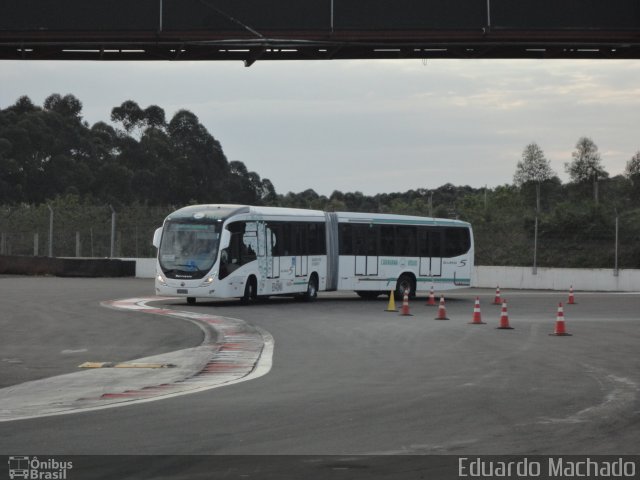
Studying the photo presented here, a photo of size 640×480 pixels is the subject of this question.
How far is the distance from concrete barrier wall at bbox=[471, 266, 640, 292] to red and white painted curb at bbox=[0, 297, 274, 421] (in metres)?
26.8

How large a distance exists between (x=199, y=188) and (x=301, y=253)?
73011 mm

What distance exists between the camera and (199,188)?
107m

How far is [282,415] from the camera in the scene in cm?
1080

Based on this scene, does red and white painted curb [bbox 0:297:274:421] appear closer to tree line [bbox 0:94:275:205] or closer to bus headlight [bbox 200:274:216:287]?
bus headlight [bbox 200:274:216:287]

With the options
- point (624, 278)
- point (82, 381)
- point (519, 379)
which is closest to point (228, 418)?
point (82, 381)

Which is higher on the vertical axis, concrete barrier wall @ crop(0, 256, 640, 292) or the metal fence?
the metal fence

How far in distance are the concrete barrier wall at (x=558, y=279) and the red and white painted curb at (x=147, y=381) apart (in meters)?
26.8

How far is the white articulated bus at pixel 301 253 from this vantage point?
31016 millimetres

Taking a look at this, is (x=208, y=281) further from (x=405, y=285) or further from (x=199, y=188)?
(x=199, y=188)
